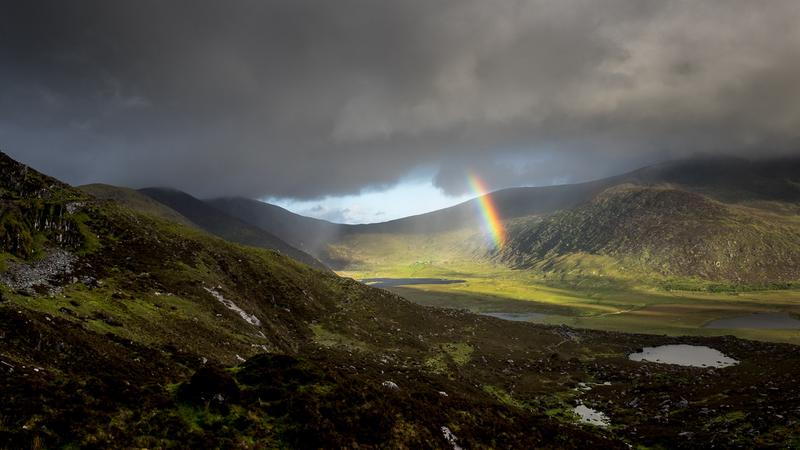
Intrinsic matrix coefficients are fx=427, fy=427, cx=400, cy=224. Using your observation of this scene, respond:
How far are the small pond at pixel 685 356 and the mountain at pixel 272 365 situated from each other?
4304 mm

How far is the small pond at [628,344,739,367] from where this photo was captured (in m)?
109

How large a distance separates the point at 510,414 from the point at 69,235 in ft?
198

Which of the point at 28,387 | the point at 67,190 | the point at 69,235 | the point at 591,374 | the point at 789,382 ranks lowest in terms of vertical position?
the point at 591,374

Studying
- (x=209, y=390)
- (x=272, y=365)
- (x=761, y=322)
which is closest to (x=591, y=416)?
(x=272, y=365)

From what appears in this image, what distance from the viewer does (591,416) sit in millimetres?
65312

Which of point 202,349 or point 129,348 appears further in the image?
point 202,349

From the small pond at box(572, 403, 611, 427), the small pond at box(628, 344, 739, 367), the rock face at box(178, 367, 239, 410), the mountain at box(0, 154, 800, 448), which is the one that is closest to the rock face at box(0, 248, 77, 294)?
the mountain at box(0, 154, 800, 448)

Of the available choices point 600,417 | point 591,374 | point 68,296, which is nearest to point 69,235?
point 68,296

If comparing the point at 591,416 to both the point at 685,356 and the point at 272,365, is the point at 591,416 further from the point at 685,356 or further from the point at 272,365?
the point at 685,356

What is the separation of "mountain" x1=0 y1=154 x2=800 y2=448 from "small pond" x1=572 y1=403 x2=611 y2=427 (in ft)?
5.83

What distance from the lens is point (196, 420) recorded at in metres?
19.4

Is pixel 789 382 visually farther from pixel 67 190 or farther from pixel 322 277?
pixel 67 190

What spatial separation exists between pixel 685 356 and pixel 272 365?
131 meters

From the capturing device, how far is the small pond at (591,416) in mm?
61400
